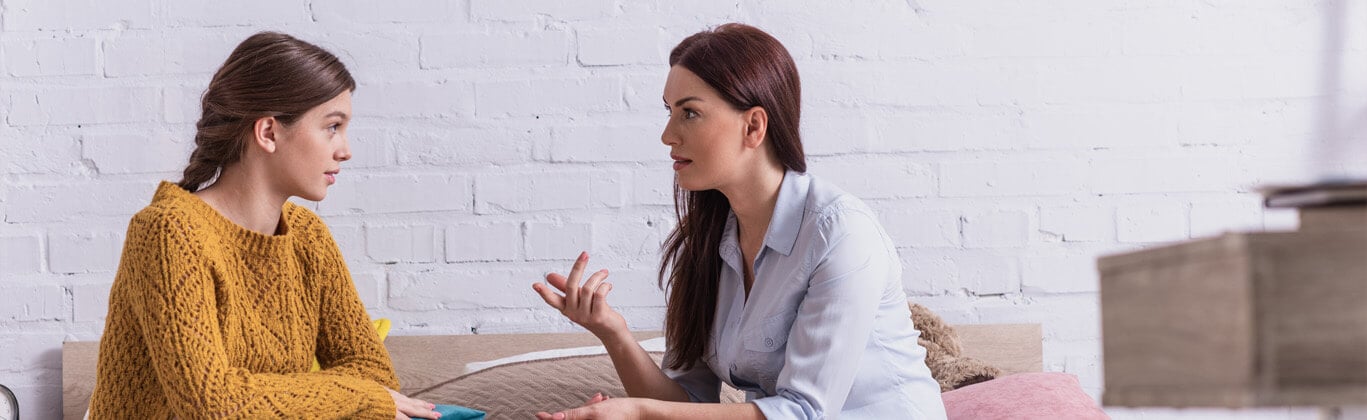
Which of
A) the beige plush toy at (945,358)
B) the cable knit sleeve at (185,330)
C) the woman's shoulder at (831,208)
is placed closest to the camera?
the cable knit sleeve at (185,330)

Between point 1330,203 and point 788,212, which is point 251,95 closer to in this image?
point 788,212

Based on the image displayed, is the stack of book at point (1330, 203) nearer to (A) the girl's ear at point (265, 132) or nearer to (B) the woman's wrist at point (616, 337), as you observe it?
(B) the woman's wrist at point (616, 337)

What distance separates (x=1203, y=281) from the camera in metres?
0.67

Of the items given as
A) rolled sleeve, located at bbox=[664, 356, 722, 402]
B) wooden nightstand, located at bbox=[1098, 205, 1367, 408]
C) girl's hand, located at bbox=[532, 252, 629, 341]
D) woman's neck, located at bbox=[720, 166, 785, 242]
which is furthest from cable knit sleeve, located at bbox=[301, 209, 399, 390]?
wooden nightstand, located at bbox=[1098, 205, 1367, 408]

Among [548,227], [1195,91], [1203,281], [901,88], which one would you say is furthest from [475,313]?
[1203,281]

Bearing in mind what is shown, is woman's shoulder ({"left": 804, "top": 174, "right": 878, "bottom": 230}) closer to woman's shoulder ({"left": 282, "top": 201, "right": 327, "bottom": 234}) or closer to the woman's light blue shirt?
the woman's light blue shirt

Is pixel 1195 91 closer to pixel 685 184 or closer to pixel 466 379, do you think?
pixel 685 184

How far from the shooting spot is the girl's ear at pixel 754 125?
1542mm

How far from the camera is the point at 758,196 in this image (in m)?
1.60

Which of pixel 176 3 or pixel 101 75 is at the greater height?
pixel 176 3

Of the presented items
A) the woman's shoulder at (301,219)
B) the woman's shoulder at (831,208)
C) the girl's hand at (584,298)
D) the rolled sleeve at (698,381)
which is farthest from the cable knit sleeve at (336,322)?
the woman's shoulder at (831,208)

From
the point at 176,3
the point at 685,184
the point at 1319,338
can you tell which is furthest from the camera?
the point at 176,3

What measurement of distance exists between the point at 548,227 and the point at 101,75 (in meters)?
0.89

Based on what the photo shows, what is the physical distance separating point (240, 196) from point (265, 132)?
0.10 m
